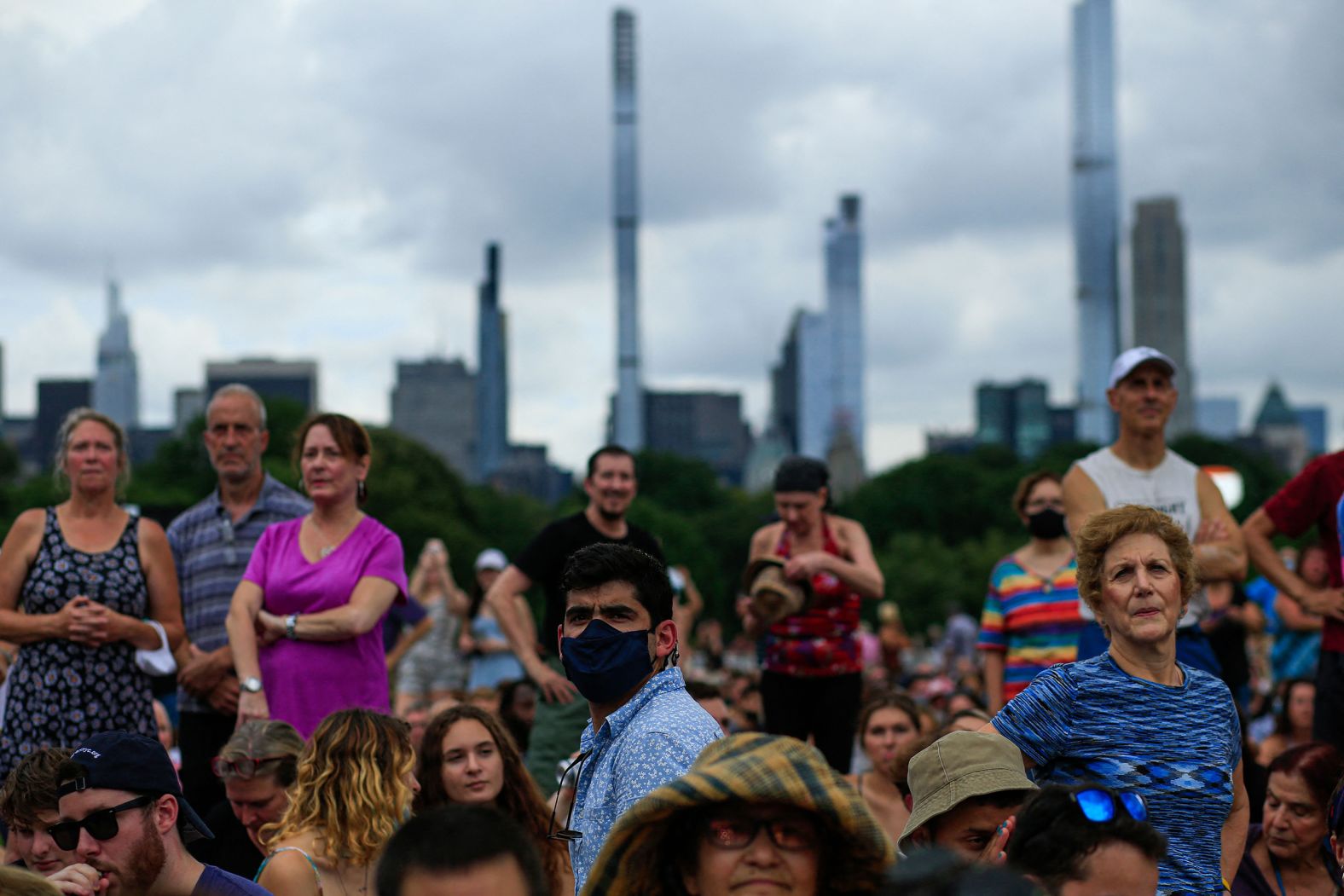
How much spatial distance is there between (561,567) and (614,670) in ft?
12.9

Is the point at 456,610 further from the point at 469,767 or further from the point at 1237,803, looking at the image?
the point at 1237,803

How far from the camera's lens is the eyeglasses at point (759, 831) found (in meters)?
3.34

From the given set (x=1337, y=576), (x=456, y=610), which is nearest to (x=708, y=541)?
(x=456, y=610)

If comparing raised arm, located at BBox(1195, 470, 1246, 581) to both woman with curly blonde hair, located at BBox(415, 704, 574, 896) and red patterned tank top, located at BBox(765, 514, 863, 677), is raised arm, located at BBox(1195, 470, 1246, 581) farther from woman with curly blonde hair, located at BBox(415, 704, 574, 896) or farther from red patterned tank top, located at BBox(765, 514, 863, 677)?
woman with curly blonde hair, located at BBox(415, 704, 574, 896)

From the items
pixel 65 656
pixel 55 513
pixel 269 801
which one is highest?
pixel 55 513

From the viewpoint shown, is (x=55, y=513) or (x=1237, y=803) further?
(x=55, y=513)

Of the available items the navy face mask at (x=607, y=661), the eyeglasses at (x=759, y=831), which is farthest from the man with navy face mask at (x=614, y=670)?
the eyeglasses at (x=759, y=831)

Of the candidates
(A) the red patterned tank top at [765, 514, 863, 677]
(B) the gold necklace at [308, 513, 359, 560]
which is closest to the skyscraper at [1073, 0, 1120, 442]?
(A) the red patterned tank top at [765, 514, 863, 677]

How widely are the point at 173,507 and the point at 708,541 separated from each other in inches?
3641

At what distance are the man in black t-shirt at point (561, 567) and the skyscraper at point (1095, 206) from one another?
129m

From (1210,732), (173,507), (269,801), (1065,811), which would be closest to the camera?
(1065,811)

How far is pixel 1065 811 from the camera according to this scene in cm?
399

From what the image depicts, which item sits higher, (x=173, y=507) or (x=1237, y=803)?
(x=173, y=507)

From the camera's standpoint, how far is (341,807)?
5.95m
